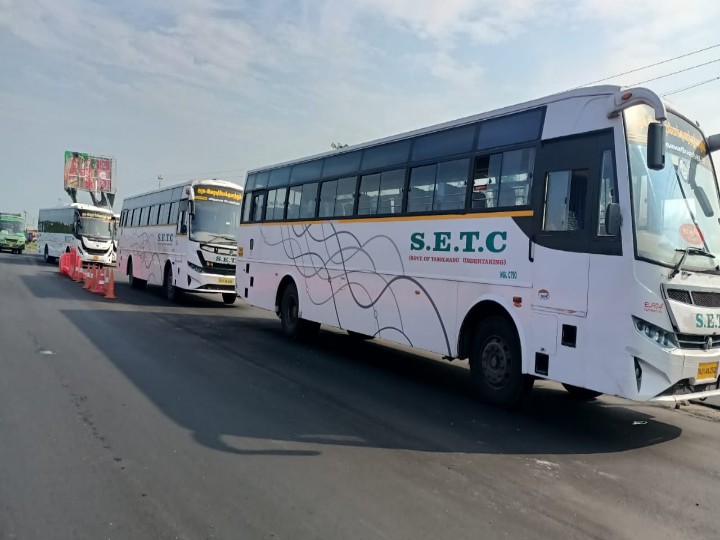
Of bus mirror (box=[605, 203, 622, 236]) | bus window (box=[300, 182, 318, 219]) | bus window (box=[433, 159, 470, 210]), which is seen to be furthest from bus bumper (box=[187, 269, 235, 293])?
bus mirror (box=[605, 203, 622, 236])

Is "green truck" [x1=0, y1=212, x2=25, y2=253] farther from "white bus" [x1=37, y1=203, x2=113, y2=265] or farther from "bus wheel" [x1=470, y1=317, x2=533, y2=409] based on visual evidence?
"bus wheel" [x1=470, y1=317, x2=533, y2=409]

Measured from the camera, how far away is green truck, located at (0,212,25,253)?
46.4 m

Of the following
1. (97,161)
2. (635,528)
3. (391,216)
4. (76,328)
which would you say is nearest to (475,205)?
(391,216)

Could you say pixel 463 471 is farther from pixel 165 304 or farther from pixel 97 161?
pixel 97 161

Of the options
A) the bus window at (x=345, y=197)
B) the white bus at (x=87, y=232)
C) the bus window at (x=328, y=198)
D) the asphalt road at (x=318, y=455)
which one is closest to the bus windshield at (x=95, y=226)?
the white bus at (x=87, y=232)

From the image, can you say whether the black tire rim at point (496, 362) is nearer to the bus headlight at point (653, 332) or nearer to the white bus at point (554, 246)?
the white bus at point (554, 246)

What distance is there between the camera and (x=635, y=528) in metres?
3.96

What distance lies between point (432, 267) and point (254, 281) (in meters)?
6.37

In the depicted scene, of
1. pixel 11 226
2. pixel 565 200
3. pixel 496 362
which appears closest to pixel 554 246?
pixel 565 200

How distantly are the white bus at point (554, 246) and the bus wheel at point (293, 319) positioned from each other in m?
2.20

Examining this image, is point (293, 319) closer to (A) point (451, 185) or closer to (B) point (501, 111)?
(A) point (451, 185)

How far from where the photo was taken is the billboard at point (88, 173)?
68.8 metres

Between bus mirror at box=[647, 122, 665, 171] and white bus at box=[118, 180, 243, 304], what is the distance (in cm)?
1283

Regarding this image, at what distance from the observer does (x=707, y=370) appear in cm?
578
